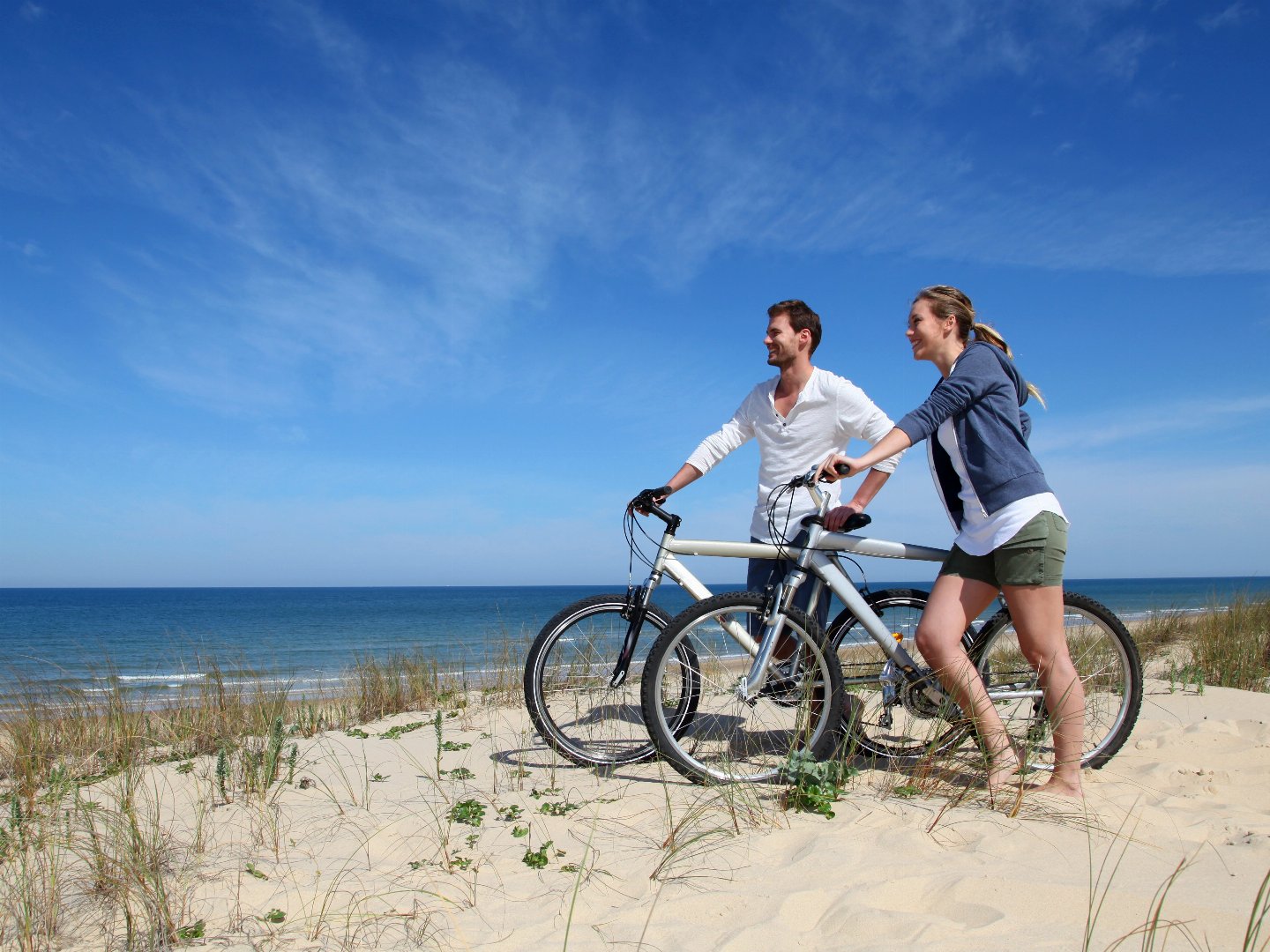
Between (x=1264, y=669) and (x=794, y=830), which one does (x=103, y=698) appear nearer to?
(x=794, y=830)

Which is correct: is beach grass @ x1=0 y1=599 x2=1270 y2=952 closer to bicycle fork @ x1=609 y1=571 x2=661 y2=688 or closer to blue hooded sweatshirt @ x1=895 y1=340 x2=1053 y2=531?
bicycle fork @ x1=609 y1=571 x2=661 y2=688

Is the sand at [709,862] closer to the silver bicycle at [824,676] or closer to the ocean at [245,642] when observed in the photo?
the silver bicycle at [824,676]

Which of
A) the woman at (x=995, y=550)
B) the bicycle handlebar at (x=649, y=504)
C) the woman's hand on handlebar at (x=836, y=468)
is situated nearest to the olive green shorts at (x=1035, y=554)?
the woman at (x=995, y=550)

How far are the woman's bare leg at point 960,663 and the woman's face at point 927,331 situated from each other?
991 millimetres

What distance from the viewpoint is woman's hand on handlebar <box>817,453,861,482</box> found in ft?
10.1

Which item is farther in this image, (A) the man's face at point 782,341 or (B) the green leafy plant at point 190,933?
(A) the man's face at point 782,341

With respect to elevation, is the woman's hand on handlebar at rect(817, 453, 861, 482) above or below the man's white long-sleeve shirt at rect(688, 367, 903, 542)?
below

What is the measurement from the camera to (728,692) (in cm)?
335

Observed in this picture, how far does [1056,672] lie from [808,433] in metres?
1.60

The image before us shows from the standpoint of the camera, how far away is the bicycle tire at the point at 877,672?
3.43 meters

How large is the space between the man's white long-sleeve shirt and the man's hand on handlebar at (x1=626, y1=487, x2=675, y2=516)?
408mm

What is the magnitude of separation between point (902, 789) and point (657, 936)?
1.36m

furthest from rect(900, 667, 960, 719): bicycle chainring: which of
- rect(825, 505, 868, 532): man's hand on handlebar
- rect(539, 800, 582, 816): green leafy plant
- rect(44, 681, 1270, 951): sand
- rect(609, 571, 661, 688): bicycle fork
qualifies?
rect(539, 800, 582, 816): green leafy plant

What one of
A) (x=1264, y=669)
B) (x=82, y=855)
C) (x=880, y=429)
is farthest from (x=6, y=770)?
(x=1264, y=669)
